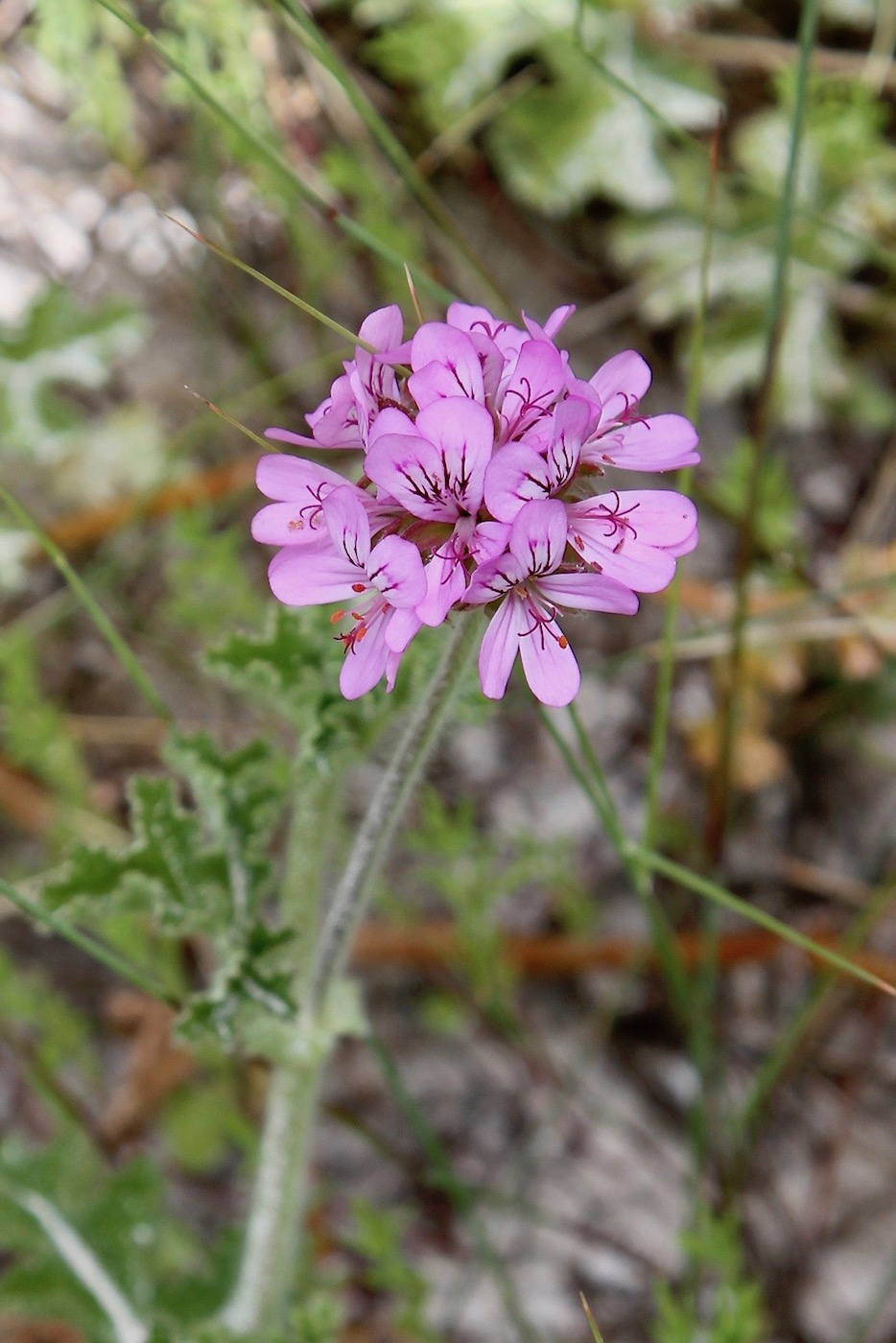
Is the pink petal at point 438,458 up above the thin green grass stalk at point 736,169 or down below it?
below

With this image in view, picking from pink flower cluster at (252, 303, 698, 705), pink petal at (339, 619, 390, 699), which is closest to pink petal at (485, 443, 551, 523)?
pink flower cluster at (252, 303, 698, 705)

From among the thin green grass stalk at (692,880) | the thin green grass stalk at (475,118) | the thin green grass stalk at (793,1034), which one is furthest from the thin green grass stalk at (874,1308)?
the thin green grass stalk at (475,118)

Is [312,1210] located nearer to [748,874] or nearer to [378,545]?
[748,874]

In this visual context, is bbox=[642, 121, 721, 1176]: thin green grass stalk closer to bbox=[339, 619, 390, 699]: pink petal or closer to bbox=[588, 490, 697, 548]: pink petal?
bbox=[588, 490, 697, 548]: pink petal

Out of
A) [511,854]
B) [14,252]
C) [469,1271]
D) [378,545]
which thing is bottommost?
[469,1271]

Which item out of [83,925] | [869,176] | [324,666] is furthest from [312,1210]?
[869,176]

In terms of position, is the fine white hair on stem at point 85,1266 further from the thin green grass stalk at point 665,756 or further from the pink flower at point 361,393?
the pink flower at point 361,393

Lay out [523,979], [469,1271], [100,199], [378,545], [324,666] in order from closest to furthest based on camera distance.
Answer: [378,545]
[324,666]
[469,1271]
[523,979]
[100,199]

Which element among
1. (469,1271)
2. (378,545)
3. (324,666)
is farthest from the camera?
(469,1271)
